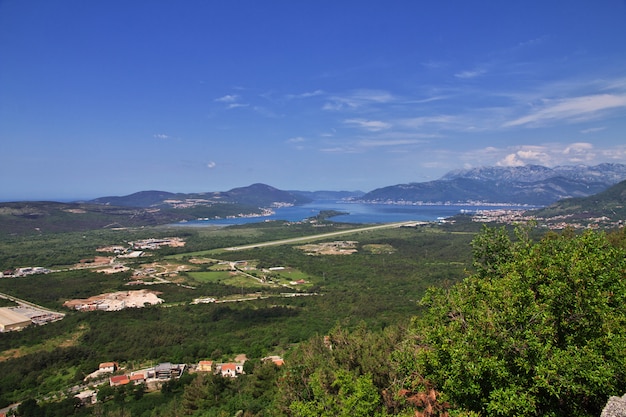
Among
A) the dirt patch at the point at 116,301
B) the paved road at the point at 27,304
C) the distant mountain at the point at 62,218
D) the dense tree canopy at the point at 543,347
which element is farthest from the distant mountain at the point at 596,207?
the distant mountain at the point at 62,218

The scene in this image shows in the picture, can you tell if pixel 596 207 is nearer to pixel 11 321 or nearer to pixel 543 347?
pixel 543 347

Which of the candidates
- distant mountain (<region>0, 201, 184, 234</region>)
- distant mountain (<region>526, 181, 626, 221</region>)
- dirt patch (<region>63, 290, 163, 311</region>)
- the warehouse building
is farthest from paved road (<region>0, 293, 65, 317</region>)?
distant mountain (<region>526, 181, 626, 221</region>)

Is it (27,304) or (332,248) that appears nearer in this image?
(27,304)

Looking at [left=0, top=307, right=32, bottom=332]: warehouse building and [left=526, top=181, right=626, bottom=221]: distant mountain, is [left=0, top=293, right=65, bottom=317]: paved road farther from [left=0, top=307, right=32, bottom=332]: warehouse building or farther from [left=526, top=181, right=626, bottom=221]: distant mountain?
[left=526, top=181, right=626, bottom=221]: distant mountain

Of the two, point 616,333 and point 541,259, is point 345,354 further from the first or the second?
point 616,333

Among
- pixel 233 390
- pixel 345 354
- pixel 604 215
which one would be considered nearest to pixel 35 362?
pixel 233 390

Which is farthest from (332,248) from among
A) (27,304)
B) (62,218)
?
(62,218)
